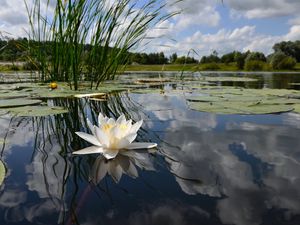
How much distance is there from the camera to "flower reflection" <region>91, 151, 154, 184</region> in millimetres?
719

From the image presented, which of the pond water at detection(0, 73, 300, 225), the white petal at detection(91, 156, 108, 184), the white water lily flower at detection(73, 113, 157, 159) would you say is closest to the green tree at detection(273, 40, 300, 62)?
the pond water at detection(0, 73, 300, 225)

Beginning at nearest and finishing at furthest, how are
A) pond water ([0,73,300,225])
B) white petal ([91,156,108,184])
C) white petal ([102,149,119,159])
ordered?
1. pond water ([0,73,300,225])
2. white petal ([91,156,108,184])
3. white petal ([102,149,119,159])

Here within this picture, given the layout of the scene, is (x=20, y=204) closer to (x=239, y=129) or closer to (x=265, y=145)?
(x=265, y=145)

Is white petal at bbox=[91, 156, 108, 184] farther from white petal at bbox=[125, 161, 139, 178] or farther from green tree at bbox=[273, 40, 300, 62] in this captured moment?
green tree at bbox=[273, 40, 300, 62]

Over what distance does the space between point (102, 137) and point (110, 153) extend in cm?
5

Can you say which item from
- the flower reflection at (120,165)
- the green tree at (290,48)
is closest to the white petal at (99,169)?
the flower reflection at (120,165)

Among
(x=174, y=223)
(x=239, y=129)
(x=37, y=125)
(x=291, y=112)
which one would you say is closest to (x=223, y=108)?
(x=291, y=112)

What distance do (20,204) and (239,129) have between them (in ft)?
3.01

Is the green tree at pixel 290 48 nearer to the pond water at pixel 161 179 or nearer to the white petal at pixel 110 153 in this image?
the pond water at pixel 161 179

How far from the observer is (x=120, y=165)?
789 mm

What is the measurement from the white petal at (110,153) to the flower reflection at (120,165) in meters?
0.01

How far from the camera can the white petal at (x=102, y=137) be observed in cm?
82

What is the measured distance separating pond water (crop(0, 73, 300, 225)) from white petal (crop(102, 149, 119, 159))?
0.01m

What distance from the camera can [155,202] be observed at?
0.58m
